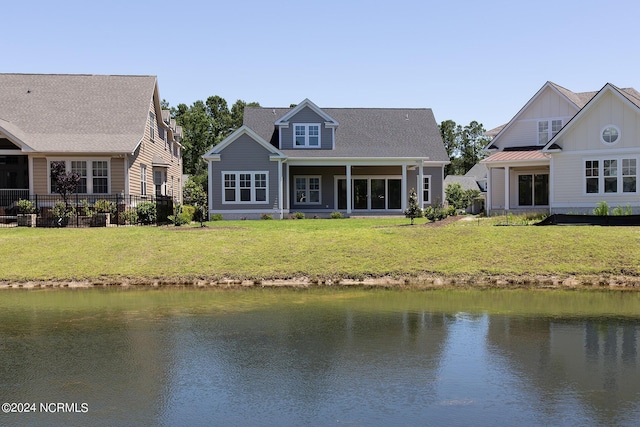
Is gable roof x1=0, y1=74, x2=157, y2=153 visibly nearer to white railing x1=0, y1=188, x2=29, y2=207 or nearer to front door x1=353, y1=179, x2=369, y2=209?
white railing x1=0, y1=188, x2=29, y2=207

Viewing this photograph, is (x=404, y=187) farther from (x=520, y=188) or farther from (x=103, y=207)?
(x=103, y=207)

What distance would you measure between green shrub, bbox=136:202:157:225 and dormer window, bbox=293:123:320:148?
36.8 ft

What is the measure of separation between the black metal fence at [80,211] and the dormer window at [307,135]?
29.9 feet

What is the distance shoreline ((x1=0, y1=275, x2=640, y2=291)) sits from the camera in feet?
62.5

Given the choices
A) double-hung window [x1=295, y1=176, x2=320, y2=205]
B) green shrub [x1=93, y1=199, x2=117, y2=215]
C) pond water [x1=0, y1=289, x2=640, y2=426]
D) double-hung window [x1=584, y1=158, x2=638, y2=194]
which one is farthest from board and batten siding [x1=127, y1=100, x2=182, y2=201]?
double-hung window [x1=584, y1=158, x2=638, y2=194]

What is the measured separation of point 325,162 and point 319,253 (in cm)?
1602

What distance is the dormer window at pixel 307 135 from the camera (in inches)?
1539

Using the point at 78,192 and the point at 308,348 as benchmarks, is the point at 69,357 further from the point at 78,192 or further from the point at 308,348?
the point at 78,192

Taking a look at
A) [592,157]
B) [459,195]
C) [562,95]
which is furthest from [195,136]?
[592,157]

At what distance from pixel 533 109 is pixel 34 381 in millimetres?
31598

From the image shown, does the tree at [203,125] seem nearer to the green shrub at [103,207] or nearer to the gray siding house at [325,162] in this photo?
the gray siding house at [325,162]

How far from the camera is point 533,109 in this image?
35.5 m

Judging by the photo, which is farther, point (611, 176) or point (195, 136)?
point (195, 136)

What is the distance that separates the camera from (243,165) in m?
36.2
